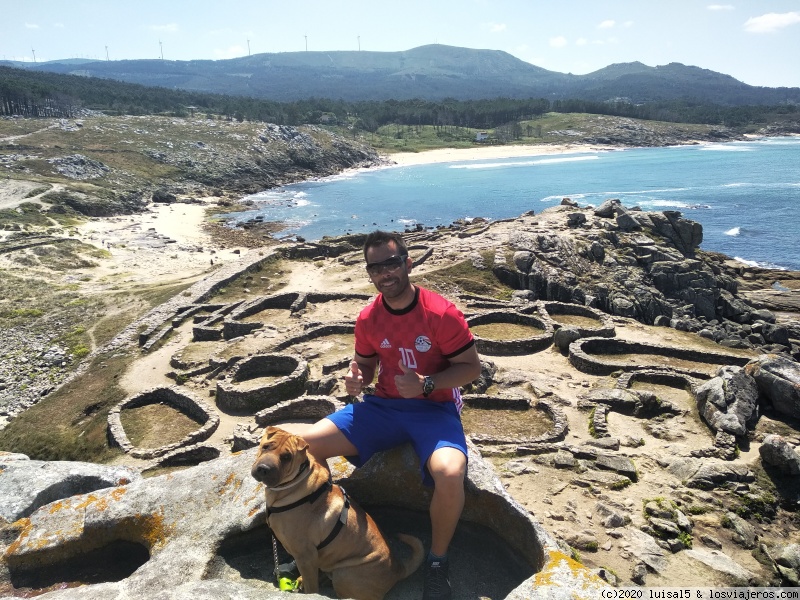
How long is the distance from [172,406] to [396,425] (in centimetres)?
1648

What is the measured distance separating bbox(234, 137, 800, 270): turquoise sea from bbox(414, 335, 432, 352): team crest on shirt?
56839 millimetres

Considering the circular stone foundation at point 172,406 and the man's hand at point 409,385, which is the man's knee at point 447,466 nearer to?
the man's hand at point 409,385

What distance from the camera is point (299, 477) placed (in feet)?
18.0

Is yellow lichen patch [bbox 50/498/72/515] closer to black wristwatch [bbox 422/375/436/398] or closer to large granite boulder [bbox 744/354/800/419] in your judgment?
black wristwatch [bbox 422/375/436/398]

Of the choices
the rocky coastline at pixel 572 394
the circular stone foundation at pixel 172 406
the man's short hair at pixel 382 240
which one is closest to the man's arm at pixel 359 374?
the rocky coastline at pixel 572 394

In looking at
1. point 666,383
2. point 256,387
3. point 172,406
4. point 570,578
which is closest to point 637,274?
point 666,383

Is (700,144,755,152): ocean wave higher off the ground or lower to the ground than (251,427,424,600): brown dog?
lower

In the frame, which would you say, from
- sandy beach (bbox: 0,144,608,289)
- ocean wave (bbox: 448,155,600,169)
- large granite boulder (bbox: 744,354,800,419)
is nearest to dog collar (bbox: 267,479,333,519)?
large granite boulder (bbox: 744,354,800,419)

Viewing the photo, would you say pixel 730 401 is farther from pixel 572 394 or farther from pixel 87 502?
pixel 87 502

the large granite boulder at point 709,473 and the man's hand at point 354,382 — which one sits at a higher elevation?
the man's hand at point 354,382

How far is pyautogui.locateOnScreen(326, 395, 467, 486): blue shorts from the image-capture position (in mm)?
6395

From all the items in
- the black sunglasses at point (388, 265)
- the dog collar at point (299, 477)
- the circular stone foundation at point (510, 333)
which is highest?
the black sunglasses at point (388, 265)

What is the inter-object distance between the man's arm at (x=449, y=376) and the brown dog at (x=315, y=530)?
1413 mm

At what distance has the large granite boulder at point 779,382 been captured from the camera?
1540cm
